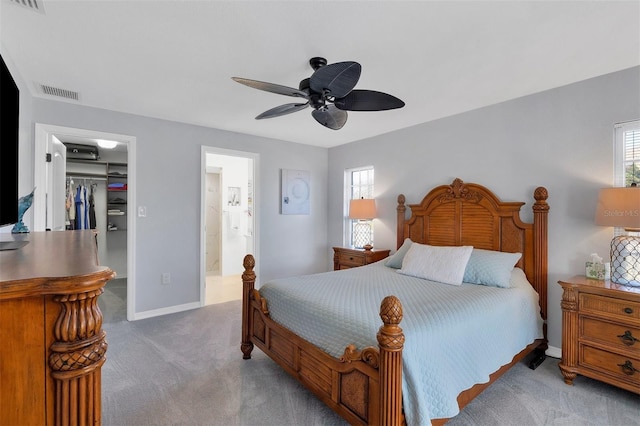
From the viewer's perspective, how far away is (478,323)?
1.90m

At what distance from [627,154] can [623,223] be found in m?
0.69

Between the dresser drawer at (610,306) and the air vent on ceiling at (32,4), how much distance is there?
396cm

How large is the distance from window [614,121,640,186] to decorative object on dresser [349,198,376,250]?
2450 millimetres

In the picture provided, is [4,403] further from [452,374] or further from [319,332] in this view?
[452,374]

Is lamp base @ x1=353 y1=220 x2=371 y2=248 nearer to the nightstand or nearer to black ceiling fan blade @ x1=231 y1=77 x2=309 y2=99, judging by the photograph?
the nightstand

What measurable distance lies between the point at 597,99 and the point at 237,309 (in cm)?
429

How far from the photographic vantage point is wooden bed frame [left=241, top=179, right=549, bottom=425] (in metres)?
1.39

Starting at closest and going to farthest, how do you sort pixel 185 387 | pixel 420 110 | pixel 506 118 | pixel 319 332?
1. pixel 319 332
2. pixel 185 387
3. pixel 506 118
4. pixel 420 110

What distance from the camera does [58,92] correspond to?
2.85 metres

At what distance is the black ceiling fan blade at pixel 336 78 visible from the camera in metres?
1.62

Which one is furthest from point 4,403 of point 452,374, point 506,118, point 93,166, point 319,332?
point 93,166

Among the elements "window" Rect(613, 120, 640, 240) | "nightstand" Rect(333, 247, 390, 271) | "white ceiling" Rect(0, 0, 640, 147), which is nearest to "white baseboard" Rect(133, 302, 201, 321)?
"nightstand" Rect(333, 247, 390, 271)

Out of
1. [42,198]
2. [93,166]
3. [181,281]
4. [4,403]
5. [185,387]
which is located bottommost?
[185,387]

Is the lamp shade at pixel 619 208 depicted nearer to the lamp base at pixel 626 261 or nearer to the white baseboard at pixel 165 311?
the lamp base at pixel 626 261
